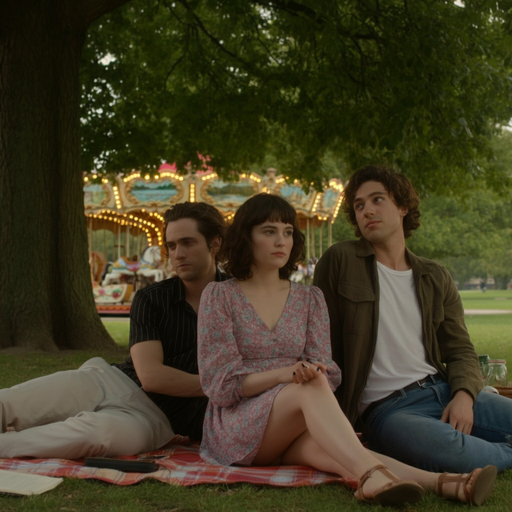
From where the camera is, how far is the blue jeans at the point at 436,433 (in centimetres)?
352

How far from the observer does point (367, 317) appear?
3924 mm

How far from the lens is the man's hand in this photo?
377 cm

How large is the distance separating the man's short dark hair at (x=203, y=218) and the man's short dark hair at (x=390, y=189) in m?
0.74

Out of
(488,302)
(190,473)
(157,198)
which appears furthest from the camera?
(488,302)

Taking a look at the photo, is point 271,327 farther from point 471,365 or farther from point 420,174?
point 420,174

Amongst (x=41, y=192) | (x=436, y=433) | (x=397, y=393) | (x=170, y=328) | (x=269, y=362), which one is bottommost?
(x=436, y=433)

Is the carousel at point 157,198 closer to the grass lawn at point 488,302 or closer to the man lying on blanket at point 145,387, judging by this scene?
the grass lawn at point 488,302

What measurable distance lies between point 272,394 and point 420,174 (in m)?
8.89

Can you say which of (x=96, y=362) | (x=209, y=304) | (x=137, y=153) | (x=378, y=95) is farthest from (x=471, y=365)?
(x=137, y=153)

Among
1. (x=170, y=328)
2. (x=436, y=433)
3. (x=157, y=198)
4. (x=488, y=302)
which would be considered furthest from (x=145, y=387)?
(x=488, y=302)

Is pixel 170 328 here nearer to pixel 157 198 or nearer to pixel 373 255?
pixel 373 255

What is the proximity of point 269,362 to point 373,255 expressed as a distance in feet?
2.97

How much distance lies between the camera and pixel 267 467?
364 cm

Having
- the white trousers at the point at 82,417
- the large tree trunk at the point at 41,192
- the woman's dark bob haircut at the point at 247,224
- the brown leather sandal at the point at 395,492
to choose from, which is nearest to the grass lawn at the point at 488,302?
the large tree trunk at the point at 41,192
